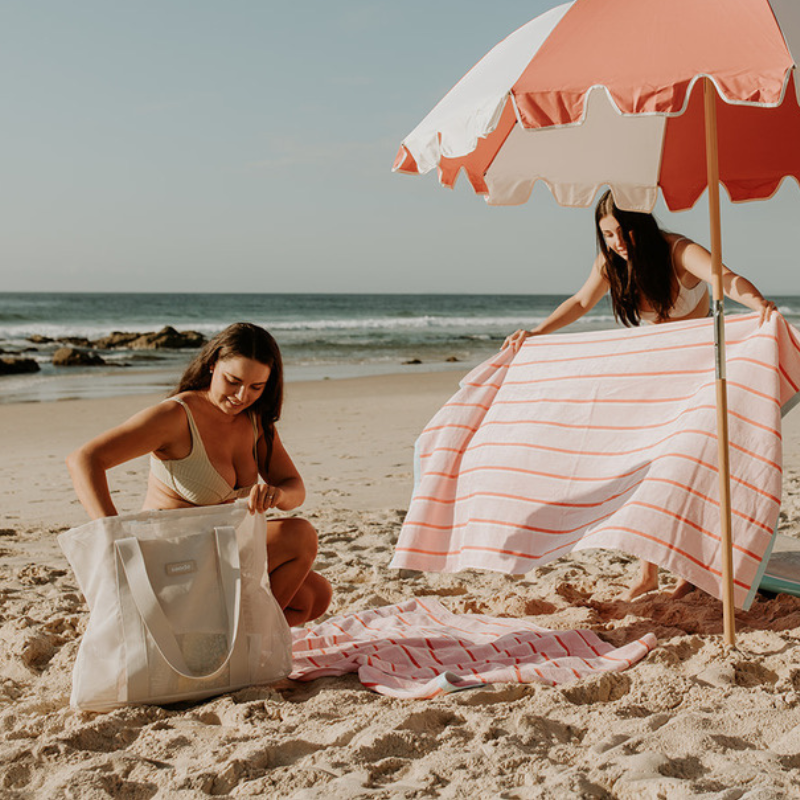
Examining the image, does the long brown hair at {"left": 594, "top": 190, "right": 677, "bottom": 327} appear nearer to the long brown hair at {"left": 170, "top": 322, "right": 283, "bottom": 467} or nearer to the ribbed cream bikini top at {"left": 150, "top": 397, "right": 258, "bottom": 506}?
the long brown hair at {"left": 170, "top": 322, "right": 283, "bottom": 467}

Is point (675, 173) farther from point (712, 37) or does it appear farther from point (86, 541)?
point (86, 541)

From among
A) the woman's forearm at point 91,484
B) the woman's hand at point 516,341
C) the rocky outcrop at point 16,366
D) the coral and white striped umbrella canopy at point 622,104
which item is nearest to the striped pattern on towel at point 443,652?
the woman's forearm at point 91,484

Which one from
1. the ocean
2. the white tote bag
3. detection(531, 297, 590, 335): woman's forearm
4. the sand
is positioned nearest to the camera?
the sand

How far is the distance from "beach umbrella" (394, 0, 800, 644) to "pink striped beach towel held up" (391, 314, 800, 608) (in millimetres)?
175

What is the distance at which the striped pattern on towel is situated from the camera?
10.0ft

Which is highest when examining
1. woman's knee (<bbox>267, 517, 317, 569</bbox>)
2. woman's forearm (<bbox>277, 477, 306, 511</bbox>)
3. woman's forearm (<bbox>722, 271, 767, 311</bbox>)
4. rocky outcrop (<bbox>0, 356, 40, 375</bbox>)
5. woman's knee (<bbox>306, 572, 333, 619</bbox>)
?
woman's forearm (<bbox>722, 271, 767, 311</bbox>)

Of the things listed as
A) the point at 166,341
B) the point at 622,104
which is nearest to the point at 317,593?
the point at 622,104

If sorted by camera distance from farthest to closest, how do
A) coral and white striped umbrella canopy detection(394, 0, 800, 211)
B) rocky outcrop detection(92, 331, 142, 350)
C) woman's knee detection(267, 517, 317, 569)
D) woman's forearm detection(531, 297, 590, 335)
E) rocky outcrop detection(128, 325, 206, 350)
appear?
rocky outcrop detection(92, 331, 142, 350) → rocky outcrop detection(128, 325, 206, 350) → woman's forearm detection(531, 297, 590, 335) → woman's knee detection(267, 517, 317, 569) → coral and white striped umbrella canopy detection(394, 0, 800, 211)

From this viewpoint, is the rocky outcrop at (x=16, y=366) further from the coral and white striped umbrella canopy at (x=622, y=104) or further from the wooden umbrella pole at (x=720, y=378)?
the wooden umbrella pole at (x=720, y=378)

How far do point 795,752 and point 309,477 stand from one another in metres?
5.29

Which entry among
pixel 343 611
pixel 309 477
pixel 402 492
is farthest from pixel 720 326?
pixel 309 477

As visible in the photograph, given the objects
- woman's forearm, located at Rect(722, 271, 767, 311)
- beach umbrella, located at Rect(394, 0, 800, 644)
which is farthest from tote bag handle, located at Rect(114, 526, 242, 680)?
woman's forearm, located at Rect(722, 271, 767, 311)

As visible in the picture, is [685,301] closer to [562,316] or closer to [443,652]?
[562,316]

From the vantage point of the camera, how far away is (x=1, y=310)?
119ft
